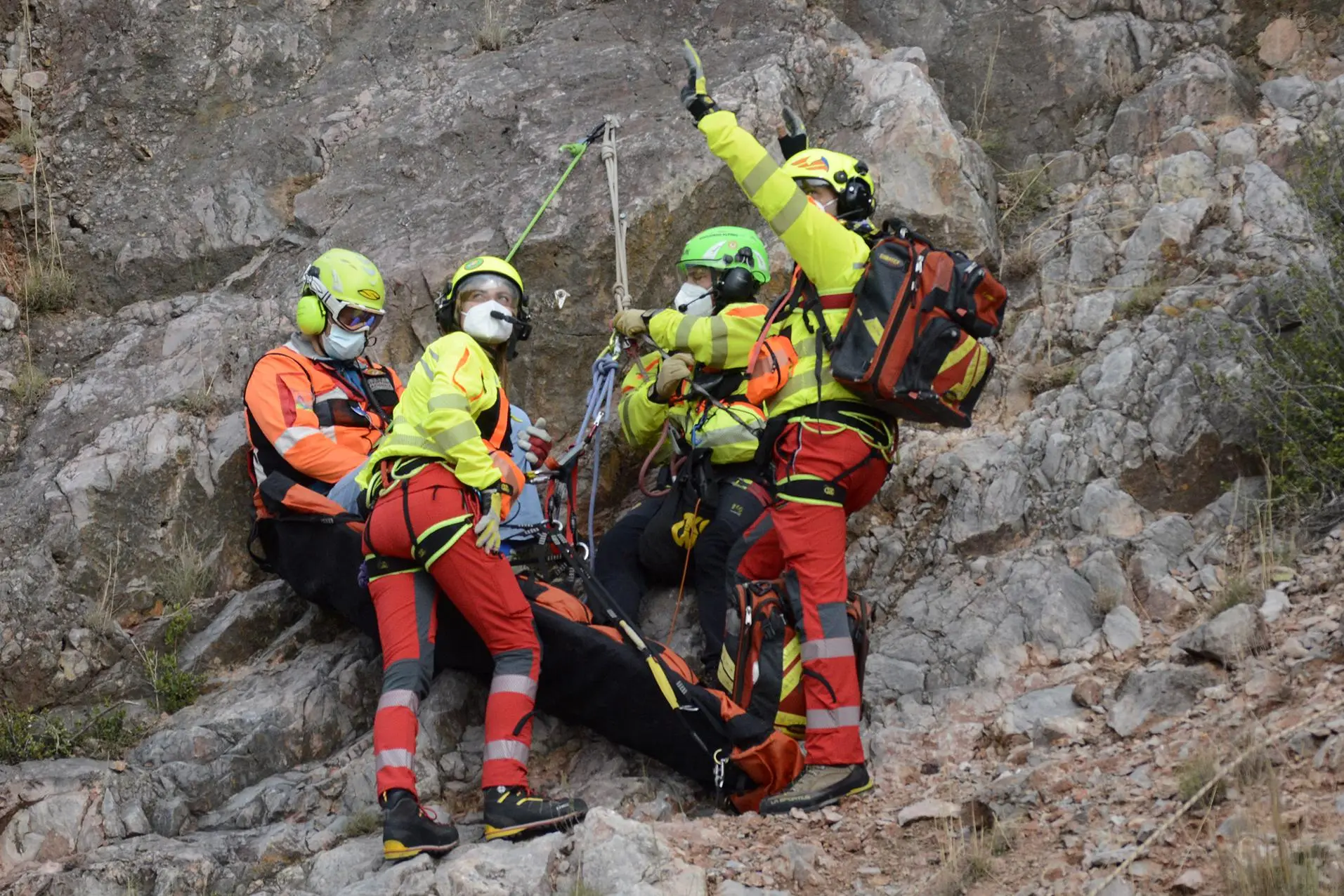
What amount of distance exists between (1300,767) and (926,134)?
567 cm

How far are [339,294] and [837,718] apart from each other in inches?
148

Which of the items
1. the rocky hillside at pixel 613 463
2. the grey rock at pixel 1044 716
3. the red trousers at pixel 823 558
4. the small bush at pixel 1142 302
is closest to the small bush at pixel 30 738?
the rocky hillside at pixel 613 463

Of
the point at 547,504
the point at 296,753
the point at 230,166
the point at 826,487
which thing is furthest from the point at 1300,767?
the point at 230,166

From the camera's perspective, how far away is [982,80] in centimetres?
1034

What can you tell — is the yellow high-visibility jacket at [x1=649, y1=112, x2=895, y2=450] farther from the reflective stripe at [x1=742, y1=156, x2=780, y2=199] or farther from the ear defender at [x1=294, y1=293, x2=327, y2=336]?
the ear defender at [x1=294, y1=293, x2=327, y2=336]

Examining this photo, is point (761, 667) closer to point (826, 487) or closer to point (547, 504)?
point (826, 487)

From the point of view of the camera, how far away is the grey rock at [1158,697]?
5457 mm

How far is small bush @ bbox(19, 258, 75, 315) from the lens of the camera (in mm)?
9039

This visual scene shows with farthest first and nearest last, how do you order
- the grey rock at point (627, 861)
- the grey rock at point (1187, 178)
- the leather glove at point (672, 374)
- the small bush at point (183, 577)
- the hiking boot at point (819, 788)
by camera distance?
the grey rock at point (1187, 178) → the small bush at point (183, 577) → the leather glove at point (672, 374) → the hiking boot at point (819, 788) → the grey rock at point (627, 861)

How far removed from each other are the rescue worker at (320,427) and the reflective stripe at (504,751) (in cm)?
126

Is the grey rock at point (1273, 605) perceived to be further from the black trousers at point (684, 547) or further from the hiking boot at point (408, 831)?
the hiking boot at point (408, 831)

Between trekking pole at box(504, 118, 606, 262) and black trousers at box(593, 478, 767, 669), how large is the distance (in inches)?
79.3

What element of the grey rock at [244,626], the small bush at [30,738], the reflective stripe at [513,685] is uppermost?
the reflective stripe at [513,685]

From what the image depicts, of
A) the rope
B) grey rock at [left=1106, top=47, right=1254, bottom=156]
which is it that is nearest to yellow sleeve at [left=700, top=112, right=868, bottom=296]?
the rope
